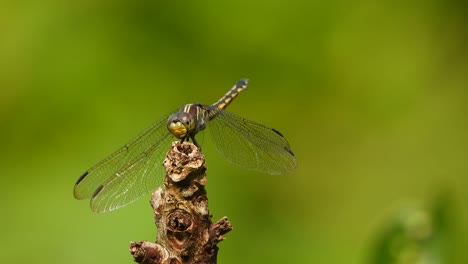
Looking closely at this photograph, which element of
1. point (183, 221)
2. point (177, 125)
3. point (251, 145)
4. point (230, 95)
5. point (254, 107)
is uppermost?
point (254, 107)

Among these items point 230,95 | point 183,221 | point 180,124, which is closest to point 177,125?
point 180,124

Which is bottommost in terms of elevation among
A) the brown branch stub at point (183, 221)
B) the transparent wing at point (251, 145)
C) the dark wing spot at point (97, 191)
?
the brown branch stub at point (183, 221)

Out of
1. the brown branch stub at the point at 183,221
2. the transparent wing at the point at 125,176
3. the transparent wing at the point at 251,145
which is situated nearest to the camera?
the brown branch stub at the point at 183,221

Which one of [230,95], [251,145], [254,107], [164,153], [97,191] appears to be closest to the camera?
[97,191]

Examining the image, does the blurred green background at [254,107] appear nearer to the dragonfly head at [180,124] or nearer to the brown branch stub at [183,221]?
the dragonfly head at [180,124]

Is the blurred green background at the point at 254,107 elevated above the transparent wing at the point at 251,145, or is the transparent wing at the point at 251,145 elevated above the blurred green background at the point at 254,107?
the blurred green background at the point at 254,107

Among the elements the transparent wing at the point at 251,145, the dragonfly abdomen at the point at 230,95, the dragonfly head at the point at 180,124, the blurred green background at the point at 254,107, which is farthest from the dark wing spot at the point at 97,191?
the dragonfly abdomen at the point at 230,95

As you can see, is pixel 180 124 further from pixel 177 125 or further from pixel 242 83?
pixel 242 83
